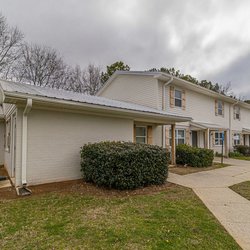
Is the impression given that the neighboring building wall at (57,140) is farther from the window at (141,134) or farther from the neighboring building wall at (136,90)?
the neighboring building wall at (136,90)

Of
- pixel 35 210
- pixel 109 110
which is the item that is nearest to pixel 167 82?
pixel 109 110

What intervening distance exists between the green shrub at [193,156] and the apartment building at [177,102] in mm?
878

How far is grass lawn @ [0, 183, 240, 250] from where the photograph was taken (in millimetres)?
3098

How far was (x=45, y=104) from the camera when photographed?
6230 mm

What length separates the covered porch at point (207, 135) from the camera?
14422 millimetres

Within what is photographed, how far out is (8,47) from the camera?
20.2m

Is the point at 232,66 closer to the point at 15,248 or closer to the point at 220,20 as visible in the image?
the point at 220,20

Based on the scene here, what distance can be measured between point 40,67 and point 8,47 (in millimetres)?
3919

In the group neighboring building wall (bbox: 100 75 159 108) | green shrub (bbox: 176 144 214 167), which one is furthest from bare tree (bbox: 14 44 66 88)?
green shrub (bbox: 176 144 214 167)

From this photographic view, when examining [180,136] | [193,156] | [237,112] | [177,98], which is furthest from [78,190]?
[237,112]

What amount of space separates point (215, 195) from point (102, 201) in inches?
129

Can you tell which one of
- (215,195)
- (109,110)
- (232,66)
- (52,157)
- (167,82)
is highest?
(232,66)

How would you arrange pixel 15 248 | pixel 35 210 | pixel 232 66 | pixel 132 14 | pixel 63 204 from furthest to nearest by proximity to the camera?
pixel 232 66
pixel 132 14
pixel 63 204
pixel 35 210
pixel 15 248

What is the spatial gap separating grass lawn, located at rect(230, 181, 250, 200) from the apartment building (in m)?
4.57
